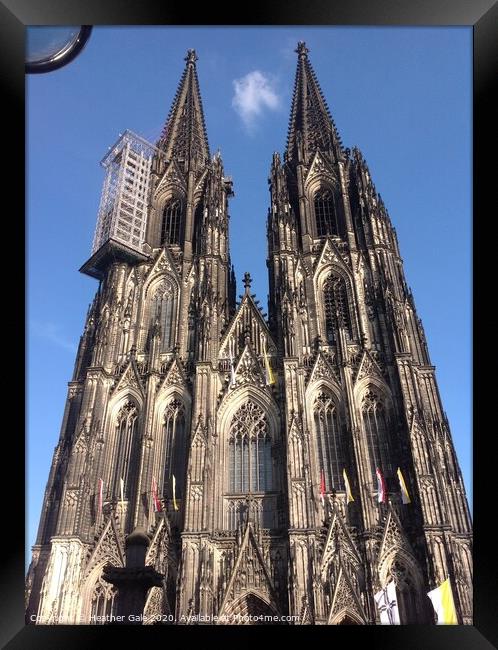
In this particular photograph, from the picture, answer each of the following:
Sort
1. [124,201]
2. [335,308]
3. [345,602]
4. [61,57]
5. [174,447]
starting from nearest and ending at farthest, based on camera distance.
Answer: [61,57] → [345,602] → [174,447] → [335,308] → [124,201]

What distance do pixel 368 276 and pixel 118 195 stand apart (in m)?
14.7

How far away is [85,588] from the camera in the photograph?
21531 mm

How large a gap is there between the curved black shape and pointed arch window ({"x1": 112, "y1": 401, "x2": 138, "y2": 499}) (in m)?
16.8

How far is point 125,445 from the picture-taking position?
25.6 metres

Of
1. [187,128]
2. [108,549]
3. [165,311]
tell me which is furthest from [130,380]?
[187,128]

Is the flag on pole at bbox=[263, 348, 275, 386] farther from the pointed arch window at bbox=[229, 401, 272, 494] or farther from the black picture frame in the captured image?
the black picture frame

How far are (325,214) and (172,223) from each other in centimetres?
861

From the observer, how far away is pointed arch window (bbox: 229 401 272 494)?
24.0 metres

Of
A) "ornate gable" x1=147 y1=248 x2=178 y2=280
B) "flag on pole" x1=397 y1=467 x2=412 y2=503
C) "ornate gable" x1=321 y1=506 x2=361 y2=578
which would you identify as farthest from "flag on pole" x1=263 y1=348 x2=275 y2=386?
Result: "ornate gable" x1=147 y1=248 x2=178 y2=280

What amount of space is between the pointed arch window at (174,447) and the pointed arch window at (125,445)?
1.39 metres

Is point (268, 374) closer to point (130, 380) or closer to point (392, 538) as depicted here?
point (130, 380)
